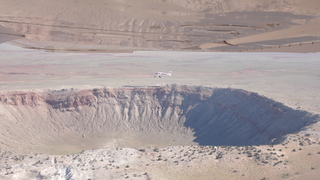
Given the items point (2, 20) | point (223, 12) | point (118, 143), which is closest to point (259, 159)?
point (223, 12)

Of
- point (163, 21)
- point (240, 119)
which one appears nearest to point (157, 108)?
point (240, 119)

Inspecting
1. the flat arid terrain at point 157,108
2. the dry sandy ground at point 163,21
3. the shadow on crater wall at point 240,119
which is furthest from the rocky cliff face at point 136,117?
the dry sandy ground at point 163,21

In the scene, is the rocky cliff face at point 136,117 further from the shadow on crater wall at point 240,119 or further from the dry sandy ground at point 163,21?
the dry sandy ground at point 163,21

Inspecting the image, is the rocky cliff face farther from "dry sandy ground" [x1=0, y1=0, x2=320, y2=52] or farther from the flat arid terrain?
"dry sandy ground" [x1=0, y1=0, x2=320, y2=52]

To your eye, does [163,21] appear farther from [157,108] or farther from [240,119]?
[157,108]

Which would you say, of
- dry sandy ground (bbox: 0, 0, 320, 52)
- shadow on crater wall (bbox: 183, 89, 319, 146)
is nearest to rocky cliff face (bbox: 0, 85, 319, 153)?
shadow on crater wall (bbox: 183, 89, 319, 146)

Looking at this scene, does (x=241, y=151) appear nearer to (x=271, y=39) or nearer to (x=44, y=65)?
(x=271, y=39)
